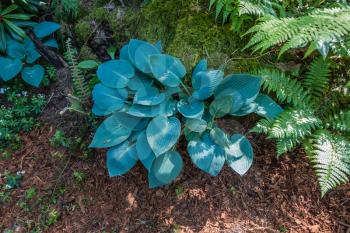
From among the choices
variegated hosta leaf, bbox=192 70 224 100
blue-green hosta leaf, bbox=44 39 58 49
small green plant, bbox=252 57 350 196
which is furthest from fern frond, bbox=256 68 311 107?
blue-green hosta leaf, bbox=44 39 58 49

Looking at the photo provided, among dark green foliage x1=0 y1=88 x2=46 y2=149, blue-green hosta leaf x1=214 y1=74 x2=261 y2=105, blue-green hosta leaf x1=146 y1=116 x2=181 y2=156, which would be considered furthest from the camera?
dark green foliage x1=0 y1=88 x2=46 y2=149

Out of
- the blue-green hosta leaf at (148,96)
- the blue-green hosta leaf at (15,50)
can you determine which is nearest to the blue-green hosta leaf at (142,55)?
the blue-green hosta leaf at (148,96)

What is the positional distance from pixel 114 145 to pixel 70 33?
4.61 feet

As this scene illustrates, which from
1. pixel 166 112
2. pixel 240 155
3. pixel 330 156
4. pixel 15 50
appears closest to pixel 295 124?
pixel 330 156

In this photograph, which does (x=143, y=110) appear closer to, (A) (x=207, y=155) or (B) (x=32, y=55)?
(A) (x=207, y=155)

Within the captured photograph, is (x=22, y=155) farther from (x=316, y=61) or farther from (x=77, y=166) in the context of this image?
(x=316, y=61)

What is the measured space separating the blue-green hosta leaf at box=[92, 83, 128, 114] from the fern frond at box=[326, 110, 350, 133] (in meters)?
1.44

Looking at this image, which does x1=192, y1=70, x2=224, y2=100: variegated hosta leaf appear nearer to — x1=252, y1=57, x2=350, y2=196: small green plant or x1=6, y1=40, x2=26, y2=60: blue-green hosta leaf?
x1=252, y1=57, x2=350, y2=196: small green plant

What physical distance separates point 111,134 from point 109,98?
0.85ft

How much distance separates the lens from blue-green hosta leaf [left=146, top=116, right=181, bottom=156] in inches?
81.5

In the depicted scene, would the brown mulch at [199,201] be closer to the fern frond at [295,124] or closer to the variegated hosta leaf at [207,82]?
the fern frond at [295,124]

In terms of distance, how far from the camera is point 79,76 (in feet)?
8.55

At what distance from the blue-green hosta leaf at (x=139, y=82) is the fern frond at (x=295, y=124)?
0.93 m

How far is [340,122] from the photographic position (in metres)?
2.16
